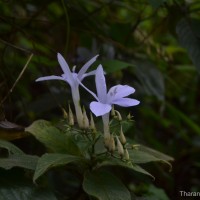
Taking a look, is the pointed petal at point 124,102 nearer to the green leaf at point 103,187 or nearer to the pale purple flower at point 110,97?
the pale purple flower at point 110,97

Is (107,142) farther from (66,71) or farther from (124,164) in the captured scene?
(66,71)

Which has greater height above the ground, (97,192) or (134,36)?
(134,36)

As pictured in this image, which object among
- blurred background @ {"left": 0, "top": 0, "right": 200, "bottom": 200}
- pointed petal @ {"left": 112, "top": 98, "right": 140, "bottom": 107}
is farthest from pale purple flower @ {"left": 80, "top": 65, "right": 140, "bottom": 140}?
blurred background @ {"left": 0, "top": 0, "right": 200, "bottom": 200}

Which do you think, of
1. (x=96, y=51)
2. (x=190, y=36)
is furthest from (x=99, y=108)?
(x=96, y=51)

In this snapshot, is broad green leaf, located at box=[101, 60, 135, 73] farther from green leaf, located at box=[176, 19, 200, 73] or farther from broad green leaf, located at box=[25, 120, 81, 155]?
broad green leaf, located at box=[25, 120, 81, 155]

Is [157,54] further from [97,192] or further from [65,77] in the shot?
[97,192]

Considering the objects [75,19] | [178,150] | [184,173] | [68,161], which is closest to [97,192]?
[68,161]
